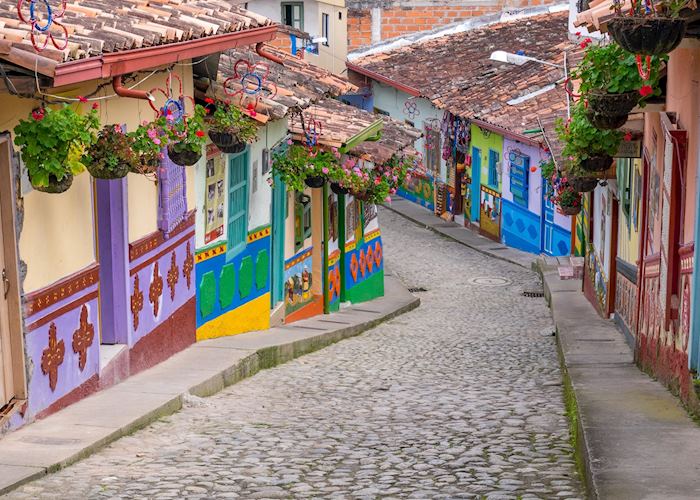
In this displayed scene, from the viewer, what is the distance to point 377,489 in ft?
24.3

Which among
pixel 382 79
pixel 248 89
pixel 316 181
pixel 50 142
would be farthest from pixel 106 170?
pixel 382 79

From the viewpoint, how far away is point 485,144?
29.5 m

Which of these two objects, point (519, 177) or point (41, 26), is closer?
point (41, 26)

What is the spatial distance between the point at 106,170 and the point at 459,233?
22.1 m

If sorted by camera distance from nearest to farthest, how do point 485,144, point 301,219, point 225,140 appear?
point 225,140
point 301,219
point 485,144

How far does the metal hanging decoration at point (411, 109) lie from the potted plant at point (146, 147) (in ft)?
83.8

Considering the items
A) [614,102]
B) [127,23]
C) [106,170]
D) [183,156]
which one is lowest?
[183,156]

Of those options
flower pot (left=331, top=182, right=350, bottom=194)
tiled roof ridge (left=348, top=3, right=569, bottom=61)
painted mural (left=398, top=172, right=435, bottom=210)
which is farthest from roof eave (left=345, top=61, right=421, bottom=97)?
flower pot (left=331, top=182, right=350, bottom=194)

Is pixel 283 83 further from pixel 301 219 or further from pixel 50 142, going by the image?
pixel 50 142

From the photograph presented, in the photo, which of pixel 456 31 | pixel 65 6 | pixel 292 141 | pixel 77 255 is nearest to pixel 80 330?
pixel 77 255

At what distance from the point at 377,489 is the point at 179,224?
5.51 m

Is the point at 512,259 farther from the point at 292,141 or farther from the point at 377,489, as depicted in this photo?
the point at 377,489

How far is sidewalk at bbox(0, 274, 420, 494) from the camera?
786 cm

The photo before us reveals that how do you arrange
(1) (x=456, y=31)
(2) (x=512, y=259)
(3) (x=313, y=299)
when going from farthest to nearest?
(1) (x=456, y=31), (2) (x=512, y=259), (3) (x=313, y=299)
